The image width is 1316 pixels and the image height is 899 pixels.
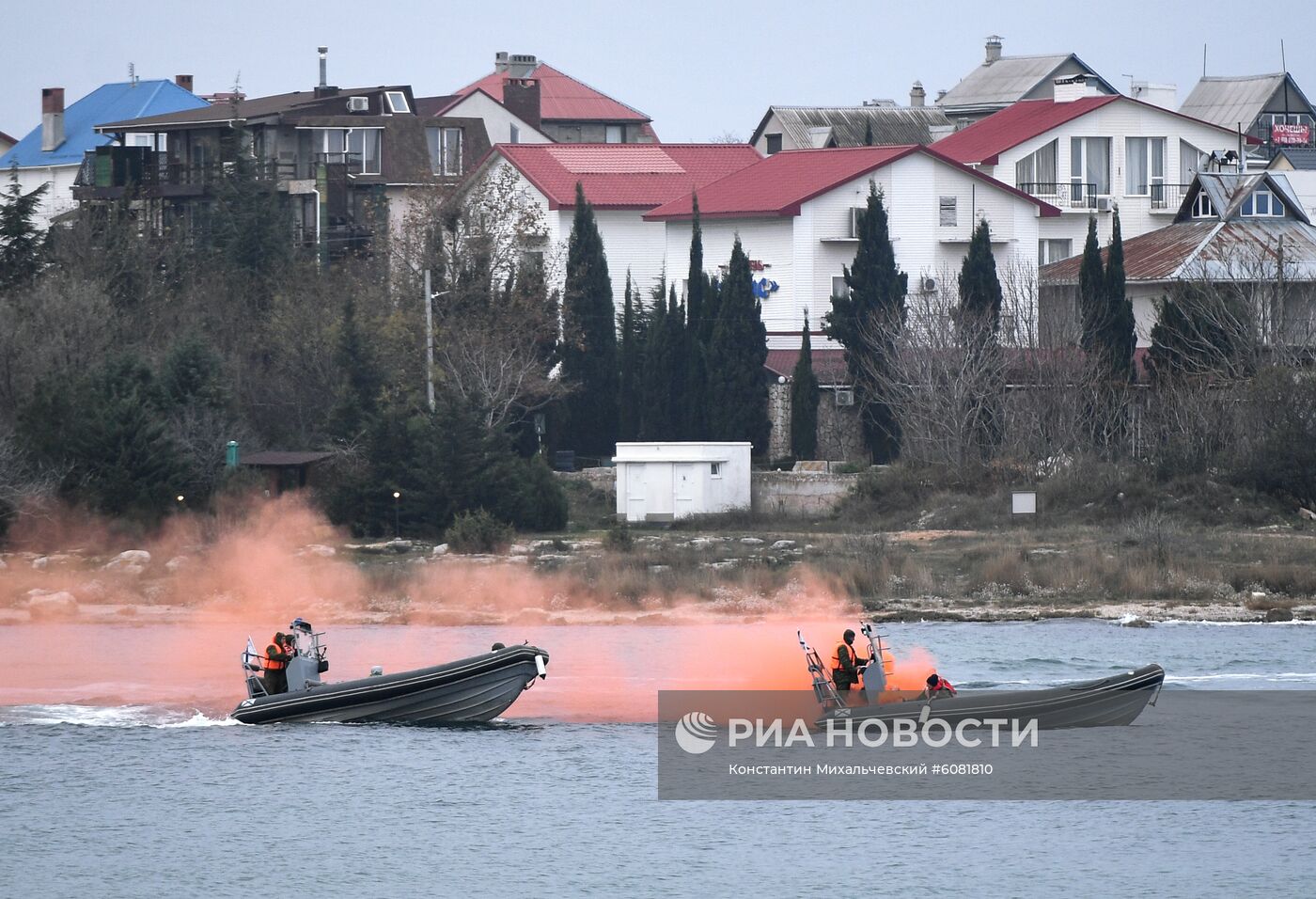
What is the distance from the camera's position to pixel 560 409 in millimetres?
81750

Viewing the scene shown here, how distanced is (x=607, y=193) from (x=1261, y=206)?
88.2 ft

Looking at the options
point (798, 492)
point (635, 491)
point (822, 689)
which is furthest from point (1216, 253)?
point (822, 689)

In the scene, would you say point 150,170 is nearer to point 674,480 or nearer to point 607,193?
point 607,193

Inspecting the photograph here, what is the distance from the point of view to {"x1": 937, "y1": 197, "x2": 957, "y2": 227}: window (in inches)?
3519

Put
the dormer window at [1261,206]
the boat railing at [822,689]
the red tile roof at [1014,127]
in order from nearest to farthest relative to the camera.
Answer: the boat railing at [822,689] → the dormer window at [1261,206] → the red tile roof at [1014,127]

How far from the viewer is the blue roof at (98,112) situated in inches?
4715

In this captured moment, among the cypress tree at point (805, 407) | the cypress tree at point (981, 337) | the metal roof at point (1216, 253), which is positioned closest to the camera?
the cypress tree at point (981, 337)

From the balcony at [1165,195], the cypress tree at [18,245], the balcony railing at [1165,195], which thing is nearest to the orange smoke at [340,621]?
the cypress tree at [18,245]

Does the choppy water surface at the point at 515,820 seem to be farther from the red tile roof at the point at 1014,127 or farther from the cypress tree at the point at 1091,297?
the red tile roof at the point at 1014,127

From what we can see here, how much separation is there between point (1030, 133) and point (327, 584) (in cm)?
4762

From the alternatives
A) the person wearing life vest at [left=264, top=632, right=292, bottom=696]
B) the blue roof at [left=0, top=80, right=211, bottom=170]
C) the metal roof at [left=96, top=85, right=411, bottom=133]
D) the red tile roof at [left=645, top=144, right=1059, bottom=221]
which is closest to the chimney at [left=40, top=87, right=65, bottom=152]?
the blue roof at [left=0, top=80, right=211, bottom=170]

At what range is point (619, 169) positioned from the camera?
96875mm

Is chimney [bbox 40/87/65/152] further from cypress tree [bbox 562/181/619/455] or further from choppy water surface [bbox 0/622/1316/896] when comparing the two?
choppy water surface [bbox 0/622/1316/896]

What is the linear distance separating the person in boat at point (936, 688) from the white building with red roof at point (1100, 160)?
194 ft
